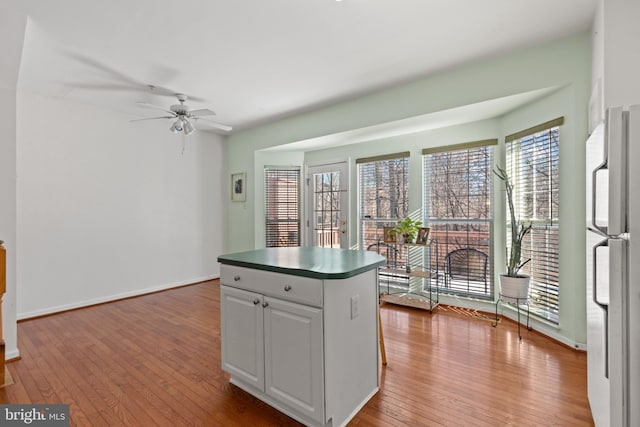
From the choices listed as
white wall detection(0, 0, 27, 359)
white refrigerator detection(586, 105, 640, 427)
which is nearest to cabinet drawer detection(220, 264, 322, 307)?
white refrigerator detection(586, 105, 640, 427)

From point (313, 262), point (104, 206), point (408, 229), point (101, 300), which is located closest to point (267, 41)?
point (313, 262)

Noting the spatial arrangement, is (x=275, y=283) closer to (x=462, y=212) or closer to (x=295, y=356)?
(x=295, y=356)

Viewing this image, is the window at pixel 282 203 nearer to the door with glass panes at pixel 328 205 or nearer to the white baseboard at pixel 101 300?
the door with glass panes at pixel 328 205

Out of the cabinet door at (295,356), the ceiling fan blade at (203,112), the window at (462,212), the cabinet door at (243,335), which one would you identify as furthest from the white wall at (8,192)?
the window at (462,212)

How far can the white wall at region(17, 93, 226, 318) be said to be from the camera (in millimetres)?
3727

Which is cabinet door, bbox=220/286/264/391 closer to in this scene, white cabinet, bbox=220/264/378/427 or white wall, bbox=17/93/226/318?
white cabinet, bbox=220/264/378/427

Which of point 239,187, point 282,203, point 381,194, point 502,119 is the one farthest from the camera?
point 239,187

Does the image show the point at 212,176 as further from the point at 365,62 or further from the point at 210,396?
the point at 210,396

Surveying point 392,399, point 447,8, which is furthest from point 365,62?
point 392,399

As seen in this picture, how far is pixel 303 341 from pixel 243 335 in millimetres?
523

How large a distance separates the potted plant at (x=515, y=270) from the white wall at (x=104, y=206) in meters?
4.65

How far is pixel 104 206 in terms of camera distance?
434 cm

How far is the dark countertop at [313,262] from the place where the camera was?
1.71 m

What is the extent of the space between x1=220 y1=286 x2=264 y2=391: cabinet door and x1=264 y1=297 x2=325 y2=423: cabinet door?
0.23 ft
